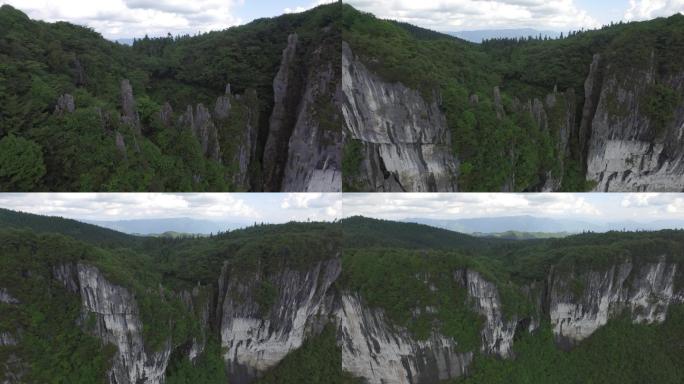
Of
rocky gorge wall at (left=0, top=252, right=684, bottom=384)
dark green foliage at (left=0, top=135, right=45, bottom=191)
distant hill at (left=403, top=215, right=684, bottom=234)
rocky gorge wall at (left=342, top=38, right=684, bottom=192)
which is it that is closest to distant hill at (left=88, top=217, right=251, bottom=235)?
rocky gorge wall at (left=0, top=252, right=684, bottom=384)

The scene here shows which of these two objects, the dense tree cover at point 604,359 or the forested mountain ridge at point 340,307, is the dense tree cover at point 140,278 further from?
the dense tree cover at point 604,359

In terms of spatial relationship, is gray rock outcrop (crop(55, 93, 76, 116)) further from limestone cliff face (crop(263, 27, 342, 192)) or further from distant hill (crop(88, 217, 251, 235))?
limestone cliff face (crop(263, 27, 342, 192))

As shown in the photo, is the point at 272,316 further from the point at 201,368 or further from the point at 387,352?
the point at 387,352

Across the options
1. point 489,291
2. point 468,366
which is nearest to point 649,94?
point 489,291

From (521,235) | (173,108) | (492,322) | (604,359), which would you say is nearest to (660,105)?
(521,235)

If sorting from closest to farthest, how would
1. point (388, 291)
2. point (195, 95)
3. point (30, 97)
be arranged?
point (30, 97) < point (195, 95) < point (388, 291)

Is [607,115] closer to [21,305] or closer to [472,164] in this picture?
[472,164]

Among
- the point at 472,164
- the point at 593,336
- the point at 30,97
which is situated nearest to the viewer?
the point at 30,97
